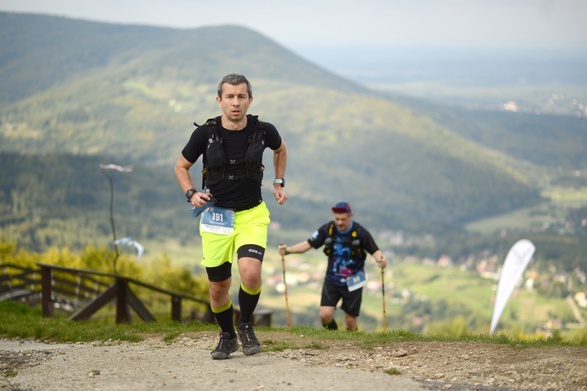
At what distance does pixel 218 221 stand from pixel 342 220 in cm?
399

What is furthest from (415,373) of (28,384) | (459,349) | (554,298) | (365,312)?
(554,298)

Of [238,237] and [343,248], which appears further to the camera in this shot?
[343,248]

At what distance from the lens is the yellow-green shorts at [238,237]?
27.0 ft

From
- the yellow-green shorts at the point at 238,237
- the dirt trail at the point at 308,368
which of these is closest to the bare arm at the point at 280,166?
the yellow-green shorts at the point at 238,237

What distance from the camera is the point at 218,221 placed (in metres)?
8.21

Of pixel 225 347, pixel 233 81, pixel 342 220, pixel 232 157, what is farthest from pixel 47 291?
pixel 233 81

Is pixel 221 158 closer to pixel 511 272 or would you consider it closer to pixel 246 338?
pixel 246 338

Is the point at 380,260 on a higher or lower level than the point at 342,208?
lower

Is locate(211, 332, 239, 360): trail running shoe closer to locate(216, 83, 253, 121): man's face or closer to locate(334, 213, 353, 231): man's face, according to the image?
locate(216, 83, 253, 121): man's face

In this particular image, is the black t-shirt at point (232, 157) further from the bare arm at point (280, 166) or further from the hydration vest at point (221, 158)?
the bare arm at point (280, 166)

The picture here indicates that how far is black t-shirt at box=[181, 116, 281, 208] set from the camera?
320 inches

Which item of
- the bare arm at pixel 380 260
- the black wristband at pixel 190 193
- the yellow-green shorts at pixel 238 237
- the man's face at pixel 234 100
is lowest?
the bare arm at pixel 380 260

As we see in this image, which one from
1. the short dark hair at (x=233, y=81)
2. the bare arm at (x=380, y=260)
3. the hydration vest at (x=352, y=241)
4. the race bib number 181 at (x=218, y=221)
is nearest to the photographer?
the short dark hair at (x=233, y=81)

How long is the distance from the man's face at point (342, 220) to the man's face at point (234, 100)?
4.12 metres
